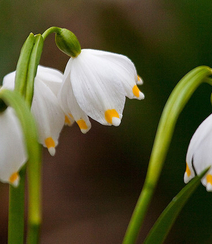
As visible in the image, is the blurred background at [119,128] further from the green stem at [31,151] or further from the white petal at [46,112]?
the green stem at [31,151]

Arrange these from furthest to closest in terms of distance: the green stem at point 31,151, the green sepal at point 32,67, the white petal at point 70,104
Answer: the white petal at point 70,104, the green sepal at point 32,67, the green stem at point 31,151

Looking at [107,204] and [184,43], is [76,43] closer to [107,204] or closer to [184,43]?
[184,43]

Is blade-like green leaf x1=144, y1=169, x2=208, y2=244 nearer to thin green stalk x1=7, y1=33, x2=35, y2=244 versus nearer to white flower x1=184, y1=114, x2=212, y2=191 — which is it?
white flower x1=184, y1=114, x2=212, y2=191

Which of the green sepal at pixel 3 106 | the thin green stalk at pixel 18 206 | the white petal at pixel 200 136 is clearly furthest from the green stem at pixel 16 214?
the white petal at pixel 200 136

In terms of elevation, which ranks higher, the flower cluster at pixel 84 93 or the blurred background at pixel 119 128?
the flower cluster at pixel 84 93

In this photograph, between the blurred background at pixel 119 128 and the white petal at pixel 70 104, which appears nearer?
the white petal at pixel 70 104

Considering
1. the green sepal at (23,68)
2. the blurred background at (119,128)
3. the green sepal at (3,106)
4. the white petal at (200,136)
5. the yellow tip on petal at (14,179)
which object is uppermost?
the green sepal at (23,68)

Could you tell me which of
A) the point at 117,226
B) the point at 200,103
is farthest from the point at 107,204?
the point at 200,103
